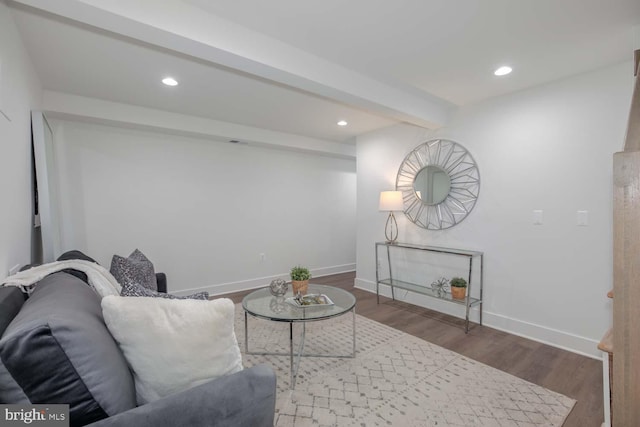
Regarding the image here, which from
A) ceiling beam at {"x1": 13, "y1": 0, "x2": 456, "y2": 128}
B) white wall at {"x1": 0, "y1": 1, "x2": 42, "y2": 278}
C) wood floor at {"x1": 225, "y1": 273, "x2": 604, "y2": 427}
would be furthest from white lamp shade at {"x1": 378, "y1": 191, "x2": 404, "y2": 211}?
white wall at {"x1": 0, "y1": 1, "x2": 42, "y2": 278}

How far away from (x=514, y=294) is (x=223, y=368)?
9.51 feet

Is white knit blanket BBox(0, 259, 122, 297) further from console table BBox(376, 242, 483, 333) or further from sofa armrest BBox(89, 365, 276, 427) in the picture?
console table BBox(376, 242, 483, 333)

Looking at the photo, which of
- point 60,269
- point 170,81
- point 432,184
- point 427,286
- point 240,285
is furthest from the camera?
point 240,285

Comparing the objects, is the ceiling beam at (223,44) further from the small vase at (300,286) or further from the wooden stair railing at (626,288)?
the wooden stair railing at (626,288)

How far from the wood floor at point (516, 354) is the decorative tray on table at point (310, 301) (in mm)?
1072

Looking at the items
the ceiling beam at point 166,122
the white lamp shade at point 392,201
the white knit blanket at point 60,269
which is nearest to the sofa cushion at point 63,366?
the white knit blanket at point 60,269

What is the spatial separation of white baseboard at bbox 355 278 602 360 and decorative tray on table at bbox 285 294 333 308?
5.62 feet

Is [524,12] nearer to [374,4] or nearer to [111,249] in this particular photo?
[374,4]

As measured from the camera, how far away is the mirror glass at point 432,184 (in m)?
3.41

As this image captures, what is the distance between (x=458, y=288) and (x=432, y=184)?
1.19 meters

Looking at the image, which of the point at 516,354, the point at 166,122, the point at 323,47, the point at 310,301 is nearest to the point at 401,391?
the point at 310,301

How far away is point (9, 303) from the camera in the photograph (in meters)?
1.13

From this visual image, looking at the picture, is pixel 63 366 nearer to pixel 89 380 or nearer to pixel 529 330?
pixel 89 380

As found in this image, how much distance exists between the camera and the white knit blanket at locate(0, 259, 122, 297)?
1.36 meters
